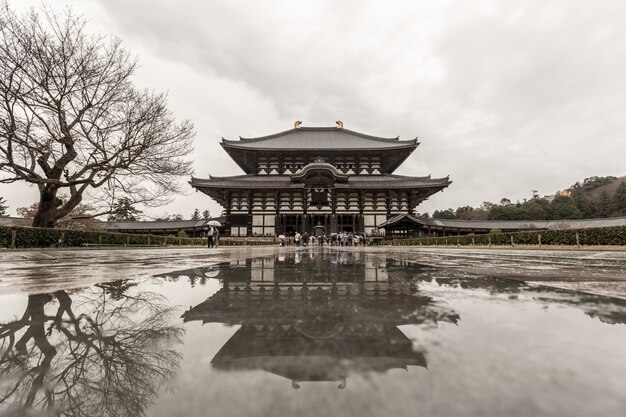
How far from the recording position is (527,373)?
559 mm

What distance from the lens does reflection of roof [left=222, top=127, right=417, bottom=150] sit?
2813cm

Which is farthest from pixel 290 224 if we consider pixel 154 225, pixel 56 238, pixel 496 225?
pixel 496 225

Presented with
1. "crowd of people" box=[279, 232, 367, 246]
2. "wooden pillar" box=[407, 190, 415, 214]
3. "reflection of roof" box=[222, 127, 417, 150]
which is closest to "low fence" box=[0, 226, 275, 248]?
"crowd of people" box=[279, 232, 367, 246]

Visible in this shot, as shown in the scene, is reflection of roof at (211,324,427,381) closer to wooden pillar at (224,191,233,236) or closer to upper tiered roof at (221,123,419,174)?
wooden pillar at (224,191,233,236)

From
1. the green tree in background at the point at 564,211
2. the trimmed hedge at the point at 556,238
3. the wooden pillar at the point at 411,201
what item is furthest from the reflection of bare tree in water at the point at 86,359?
the green tree in background at the point at 564,211

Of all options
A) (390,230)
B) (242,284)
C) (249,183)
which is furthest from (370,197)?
(242,284)

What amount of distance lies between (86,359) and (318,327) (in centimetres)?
55

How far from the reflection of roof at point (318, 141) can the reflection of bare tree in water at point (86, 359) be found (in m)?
27.4

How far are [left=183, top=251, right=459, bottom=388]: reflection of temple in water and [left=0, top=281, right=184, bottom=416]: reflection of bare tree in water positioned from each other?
0.13 metres

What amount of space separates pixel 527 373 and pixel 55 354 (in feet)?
3.15

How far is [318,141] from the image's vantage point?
102 ft

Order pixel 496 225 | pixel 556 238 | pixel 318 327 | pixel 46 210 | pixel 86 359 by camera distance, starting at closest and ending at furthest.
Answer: pixel 86 359
pixel 318 327
pixel 556 238
pixel 46 210
pixel 496 225

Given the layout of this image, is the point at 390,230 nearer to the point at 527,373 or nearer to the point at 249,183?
the point at 249,183

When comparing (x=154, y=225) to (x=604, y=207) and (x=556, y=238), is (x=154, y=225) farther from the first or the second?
(x=604, y=207)
